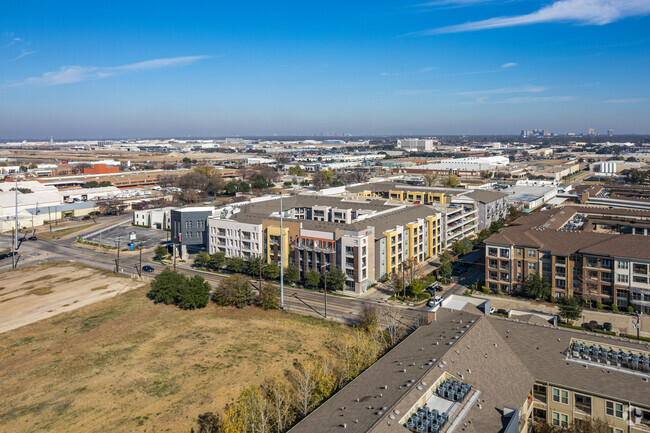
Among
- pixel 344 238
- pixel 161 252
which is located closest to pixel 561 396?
pixel 344 238

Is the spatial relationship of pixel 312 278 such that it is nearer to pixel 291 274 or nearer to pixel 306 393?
pixel 291 274

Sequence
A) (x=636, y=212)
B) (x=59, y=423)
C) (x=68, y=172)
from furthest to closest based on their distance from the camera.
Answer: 1. (x=68, y=172)
2. (x=636, y=212)
3. (x=59, y=423)

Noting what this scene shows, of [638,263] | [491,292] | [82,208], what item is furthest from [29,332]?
[82,208]

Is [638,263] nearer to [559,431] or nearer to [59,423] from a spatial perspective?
[559,431]

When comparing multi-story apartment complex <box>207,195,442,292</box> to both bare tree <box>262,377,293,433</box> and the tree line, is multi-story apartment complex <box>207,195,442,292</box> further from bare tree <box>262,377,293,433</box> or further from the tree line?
bare tree <box>262,377,293,433</box>

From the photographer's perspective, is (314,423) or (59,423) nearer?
(314,423)

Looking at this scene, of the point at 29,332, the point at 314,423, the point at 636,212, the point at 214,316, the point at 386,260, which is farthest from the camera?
the point at 636,212

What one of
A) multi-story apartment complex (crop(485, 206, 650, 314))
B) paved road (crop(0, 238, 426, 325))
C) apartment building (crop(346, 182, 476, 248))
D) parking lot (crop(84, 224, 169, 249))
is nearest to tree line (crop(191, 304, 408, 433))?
paved road (crop(0, 238, 426, 325))
